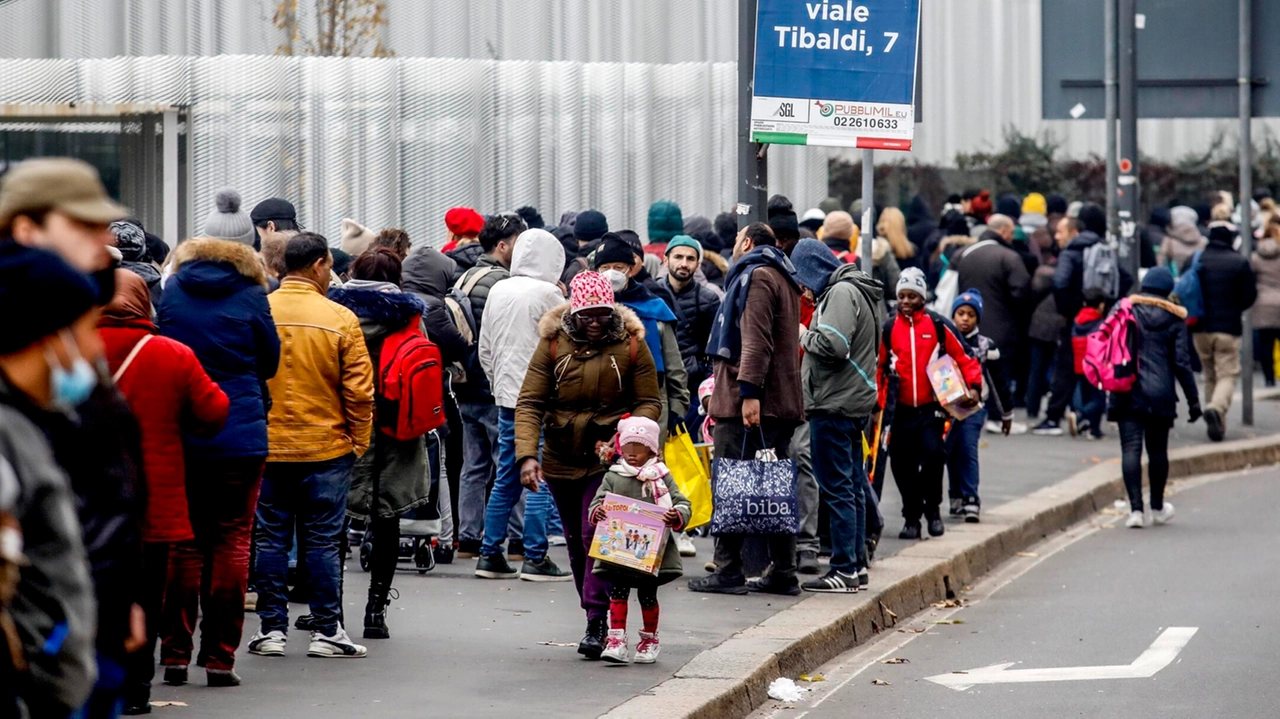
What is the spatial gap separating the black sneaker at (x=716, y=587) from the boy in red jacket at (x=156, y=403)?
356 centimetres

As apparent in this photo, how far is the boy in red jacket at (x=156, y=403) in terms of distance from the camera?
649 cm

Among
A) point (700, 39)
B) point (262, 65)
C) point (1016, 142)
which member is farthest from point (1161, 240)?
point (262, 65)

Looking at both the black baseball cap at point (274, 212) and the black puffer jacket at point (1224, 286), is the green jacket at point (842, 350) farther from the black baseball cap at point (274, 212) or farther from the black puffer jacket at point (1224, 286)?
the black puffer jacket at point (1224, 286)

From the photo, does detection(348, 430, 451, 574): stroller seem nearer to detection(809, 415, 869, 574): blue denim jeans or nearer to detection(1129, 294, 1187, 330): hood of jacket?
detection(809, 415, 869, 574): blue denim jeans

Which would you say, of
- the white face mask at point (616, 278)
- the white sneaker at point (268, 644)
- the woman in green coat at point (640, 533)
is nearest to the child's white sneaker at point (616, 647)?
the woman in green coat at point (640, 533)

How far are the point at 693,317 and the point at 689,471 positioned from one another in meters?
1.39

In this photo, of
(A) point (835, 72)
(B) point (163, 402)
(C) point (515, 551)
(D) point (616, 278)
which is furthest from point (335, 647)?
(A) point (835, 72)

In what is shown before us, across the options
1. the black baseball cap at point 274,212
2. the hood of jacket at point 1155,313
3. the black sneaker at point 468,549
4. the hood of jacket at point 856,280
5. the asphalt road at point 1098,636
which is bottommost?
the asphalt road at point 1098,636

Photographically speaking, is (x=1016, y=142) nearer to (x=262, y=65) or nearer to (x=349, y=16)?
(x=349, y=16)

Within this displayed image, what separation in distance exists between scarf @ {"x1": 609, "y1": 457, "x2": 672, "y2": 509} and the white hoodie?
2.23 meters

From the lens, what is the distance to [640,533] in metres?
7.57

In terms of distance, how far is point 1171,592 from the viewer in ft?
34.4

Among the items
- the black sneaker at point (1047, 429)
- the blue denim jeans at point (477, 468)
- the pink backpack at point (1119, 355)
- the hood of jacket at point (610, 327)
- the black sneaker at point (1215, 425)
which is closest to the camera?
the hood of jacket at point (610, 327)

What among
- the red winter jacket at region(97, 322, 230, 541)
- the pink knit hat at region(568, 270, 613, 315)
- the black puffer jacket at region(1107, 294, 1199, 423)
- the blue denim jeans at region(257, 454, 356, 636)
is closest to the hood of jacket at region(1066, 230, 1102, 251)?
the black puffer jacket at region(1107, 294, 1199, 423)
